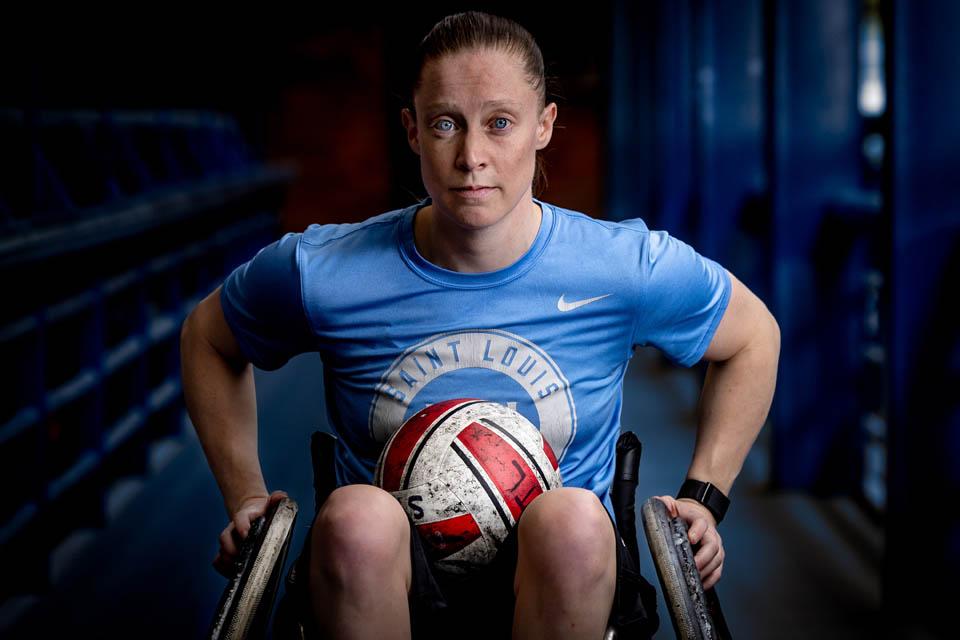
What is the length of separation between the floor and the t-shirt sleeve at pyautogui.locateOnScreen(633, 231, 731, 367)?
126cm

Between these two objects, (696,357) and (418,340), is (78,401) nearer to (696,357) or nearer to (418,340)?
(418,340)

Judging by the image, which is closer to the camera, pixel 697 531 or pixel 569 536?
pixel 569 536

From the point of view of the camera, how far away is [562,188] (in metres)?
11.4

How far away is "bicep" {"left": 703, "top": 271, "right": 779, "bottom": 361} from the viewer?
185cm

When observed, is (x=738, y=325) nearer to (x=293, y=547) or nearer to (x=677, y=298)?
(x=677, y=298)

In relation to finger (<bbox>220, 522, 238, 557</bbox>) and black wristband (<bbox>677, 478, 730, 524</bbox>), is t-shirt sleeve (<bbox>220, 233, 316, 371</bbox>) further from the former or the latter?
black wristband (<bbox>677, 478, 730, 524</bbox>)

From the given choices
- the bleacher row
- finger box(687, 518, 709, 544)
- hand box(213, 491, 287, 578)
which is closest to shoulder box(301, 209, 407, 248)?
hand box(213, 491, 287, 578)

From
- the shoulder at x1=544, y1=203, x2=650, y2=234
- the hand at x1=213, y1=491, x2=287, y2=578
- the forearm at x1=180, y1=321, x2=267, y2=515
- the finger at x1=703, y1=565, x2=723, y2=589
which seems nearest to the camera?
the finger at x1=703, y1=565, x2=723, y2=589

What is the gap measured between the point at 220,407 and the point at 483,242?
63cm

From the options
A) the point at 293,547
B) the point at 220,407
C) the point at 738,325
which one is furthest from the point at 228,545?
the point at 293,547

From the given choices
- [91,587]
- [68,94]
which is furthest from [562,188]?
[91,587]

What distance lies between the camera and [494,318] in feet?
5.66

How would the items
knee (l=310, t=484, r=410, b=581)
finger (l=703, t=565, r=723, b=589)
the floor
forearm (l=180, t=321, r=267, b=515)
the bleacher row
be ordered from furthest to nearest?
the bleacher row < the floor < forearm (l=180, t=321, r=267, b=515) < finger (l=703, t=565, r=723, b=589) < knee (l=310, t=484, r=410, b=581)

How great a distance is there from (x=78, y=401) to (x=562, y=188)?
8242 millimetres
